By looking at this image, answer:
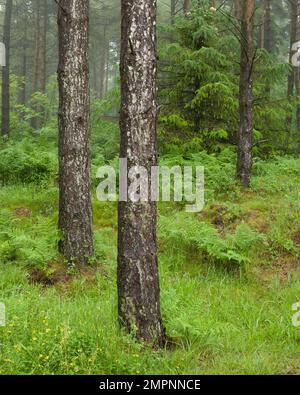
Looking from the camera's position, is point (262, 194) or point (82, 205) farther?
point (262, 194)

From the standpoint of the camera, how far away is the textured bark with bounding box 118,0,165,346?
4.99 meters

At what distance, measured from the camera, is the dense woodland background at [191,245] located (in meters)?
4.89

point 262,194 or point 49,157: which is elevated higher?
point 49,157

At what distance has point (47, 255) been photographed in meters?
7.82

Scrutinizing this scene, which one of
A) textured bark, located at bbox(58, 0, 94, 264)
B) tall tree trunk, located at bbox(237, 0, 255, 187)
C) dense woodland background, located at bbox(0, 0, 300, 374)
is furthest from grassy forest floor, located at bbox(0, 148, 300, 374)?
tall tree trunk, located at bbox(237, 0, 255, 187)

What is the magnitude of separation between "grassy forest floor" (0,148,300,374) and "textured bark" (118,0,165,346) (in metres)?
0.30

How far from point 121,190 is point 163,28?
11221mm

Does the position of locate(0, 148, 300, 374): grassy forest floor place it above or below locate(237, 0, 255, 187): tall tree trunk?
below

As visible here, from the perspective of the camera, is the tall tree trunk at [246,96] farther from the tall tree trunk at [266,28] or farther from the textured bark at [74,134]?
the tall tree trunk at [266,28]

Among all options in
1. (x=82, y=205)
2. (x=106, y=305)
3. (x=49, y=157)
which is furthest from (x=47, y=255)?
Answer: (x=49, y=157)

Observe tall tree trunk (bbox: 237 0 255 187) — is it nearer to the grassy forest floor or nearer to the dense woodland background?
the dense woodland background

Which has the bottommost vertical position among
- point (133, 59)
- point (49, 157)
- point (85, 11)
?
point (49, 157)

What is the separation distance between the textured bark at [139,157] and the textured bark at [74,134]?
2.91m
